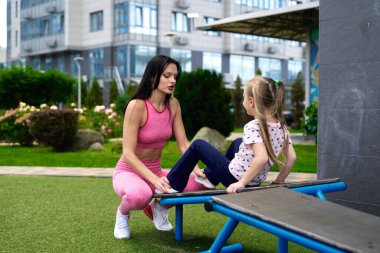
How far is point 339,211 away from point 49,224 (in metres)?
2.78

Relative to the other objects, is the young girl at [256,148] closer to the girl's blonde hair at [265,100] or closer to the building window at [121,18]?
the girl's blonde hair at [265,100]

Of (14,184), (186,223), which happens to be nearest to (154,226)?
(186,223)

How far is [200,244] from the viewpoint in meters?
4.23

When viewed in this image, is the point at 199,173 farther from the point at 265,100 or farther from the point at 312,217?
the point at 312,217

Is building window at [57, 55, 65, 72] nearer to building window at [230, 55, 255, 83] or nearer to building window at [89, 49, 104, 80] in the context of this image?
building window at [89, 49, 104, 80]

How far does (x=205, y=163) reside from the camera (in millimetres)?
4031

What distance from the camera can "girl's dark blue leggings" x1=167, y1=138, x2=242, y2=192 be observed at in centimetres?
396

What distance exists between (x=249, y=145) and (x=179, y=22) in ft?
118

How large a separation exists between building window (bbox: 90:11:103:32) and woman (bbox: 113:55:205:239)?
3529 centimetres

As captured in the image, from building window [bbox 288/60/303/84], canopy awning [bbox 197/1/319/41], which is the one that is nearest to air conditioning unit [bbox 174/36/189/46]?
building window [bbox 288/60/303/84]

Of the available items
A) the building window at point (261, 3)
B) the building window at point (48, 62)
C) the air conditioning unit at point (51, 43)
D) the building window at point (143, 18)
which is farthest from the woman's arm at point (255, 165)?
the building window at point (48, 62)

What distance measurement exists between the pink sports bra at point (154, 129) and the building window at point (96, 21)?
35.3m

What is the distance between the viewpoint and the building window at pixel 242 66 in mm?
43000

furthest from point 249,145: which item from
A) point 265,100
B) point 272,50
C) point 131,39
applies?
point 272,50
